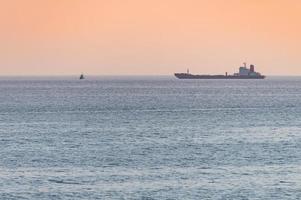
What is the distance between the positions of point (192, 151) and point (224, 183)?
1969cm

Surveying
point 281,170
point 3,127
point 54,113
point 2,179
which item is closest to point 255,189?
point 281,170

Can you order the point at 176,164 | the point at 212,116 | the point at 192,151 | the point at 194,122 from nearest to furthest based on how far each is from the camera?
the point at 176,164, the point at 192,151, the point at 194,122, the point at 212,116

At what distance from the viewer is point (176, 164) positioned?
68000 mm

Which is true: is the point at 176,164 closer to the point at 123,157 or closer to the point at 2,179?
the point at 123,157

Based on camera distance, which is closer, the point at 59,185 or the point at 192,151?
the point at 59,185

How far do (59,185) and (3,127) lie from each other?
2078 inches

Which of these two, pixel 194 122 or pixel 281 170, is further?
pixel 194 122

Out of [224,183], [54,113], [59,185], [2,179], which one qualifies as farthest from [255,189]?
[54,113]

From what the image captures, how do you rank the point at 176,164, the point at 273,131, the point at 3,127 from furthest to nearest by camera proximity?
the point at 3,127, the point at 273,131, the point at 176,164

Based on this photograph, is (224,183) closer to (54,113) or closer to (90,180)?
(90,180)

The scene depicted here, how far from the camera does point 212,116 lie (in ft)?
445

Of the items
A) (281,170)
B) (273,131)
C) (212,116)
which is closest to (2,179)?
(281,170)

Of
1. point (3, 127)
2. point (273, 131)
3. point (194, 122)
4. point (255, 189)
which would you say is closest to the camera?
point (255, 189)

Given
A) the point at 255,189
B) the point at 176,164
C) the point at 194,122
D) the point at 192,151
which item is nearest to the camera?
the point at 255,189
